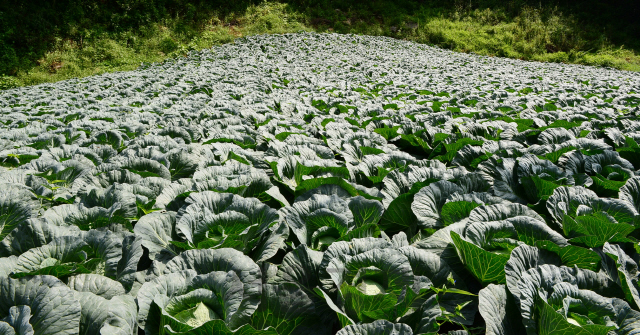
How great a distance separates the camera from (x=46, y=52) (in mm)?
18734

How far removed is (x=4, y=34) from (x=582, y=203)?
26073 millimetres

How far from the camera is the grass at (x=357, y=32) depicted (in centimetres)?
1811

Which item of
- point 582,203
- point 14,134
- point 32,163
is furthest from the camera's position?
point 14,134

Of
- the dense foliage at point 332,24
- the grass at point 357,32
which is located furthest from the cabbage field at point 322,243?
the dense foliage at point 332,24

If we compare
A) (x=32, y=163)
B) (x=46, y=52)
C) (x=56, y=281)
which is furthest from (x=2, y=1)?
(x=56, y=281)

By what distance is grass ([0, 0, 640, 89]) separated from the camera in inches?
713

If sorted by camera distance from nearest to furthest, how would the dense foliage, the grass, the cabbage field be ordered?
the cabbage field → the grass → the dense foliage

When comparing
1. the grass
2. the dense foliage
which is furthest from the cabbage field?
the dense foliage

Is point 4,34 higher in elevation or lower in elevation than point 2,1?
lower

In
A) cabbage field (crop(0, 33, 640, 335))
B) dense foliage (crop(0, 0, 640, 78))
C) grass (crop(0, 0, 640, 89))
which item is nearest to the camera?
cabbage field (crop(0, 33, 640, 335))

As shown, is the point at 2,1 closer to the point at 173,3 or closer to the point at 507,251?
the point at 173,3

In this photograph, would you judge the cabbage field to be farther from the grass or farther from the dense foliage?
the dense foliage

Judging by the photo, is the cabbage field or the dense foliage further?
the dense foliage

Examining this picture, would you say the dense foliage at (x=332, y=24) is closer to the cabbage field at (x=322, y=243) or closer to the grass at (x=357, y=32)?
the grass at (x=357, y=32)
